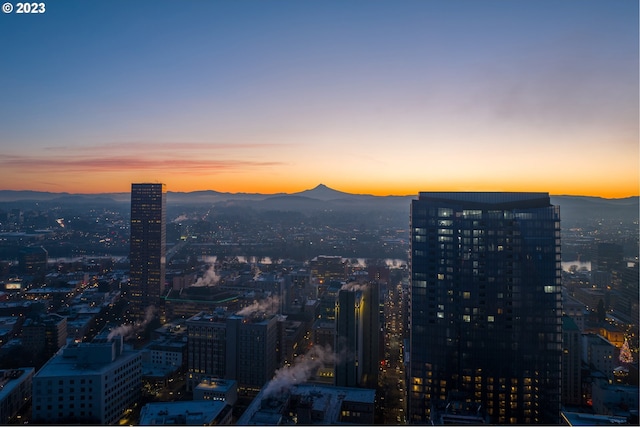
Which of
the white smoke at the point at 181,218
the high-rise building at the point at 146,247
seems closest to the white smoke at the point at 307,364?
the high-rise building at the point at 146,247

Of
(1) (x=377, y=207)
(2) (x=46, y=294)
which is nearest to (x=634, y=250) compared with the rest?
(1) (x=377, y=207)

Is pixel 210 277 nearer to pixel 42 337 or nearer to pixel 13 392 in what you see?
pixel 42 337

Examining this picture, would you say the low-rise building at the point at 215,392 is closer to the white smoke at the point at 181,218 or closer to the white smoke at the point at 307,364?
the white smoke at the point at 307,364

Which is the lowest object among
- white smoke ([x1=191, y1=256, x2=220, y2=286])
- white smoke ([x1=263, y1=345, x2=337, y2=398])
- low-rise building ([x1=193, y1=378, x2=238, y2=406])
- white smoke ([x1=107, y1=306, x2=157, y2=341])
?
white smoke ([x1=107, y1=306, x2=157, y2=341])

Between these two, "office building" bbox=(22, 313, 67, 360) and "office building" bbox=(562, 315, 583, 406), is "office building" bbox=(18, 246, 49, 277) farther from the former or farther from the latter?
"office building" bbox=(562, 315, 583, 406)

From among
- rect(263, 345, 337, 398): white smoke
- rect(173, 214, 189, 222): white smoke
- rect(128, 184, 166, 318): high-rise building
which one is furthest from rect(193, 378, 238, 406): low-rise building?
rect(173, 214, 189, 222): white smoke

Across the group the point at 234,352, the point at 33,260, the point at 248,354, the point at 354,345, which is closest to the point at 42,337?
the point at 234,352
